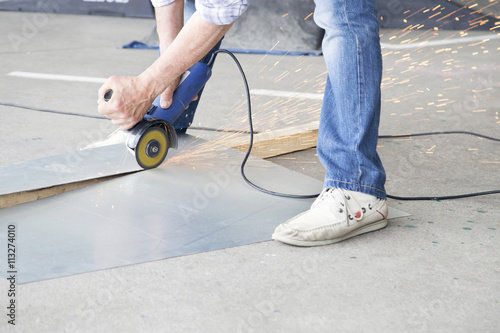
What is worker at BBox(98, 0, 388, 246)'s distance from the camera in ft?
5.08

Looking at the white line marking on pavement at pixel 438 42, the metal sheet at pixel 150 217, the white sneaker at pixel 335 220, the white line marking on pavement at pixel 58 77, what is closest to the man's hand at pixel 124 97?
the metal sheet at pixel 150 217

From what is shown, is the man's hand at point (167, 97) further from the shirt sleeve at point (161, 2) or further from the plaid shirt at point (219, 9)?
the plaid shirt at point (219, 9)

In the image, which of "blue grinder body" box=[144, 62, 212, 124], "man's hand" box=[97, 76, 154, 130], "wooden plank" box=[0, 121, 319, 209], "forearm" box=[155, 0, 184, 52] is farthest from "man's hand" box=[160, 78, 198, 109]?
"wooden plank" box=[0, 121, 319, 209]

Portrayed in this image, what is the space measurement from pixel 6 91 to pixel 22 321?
2577mm

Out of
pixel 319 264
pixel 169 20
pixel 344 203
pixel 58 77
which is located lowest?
pixel 319 264

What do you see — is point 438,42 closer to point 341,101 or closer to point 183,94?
point 183,94

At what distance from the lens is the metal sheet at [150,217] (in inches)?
56.6

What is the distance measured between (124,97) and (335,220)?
0.66 m

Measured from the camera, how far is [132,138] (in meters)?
1.85

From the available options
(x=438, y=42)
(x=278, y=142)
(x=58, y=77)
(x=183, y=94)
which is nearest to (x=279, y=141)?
(x=278, y=142)

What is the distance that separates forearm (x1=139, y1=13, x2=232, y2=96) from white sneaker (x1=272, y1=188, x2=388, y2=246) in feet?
1.67

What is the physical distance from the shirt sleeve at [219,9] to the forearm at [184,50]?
0.09 feet

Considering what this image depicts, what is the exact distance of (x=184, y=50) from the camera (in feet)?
5.12

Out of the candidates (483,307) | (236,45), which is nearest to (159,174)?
(483,307)
